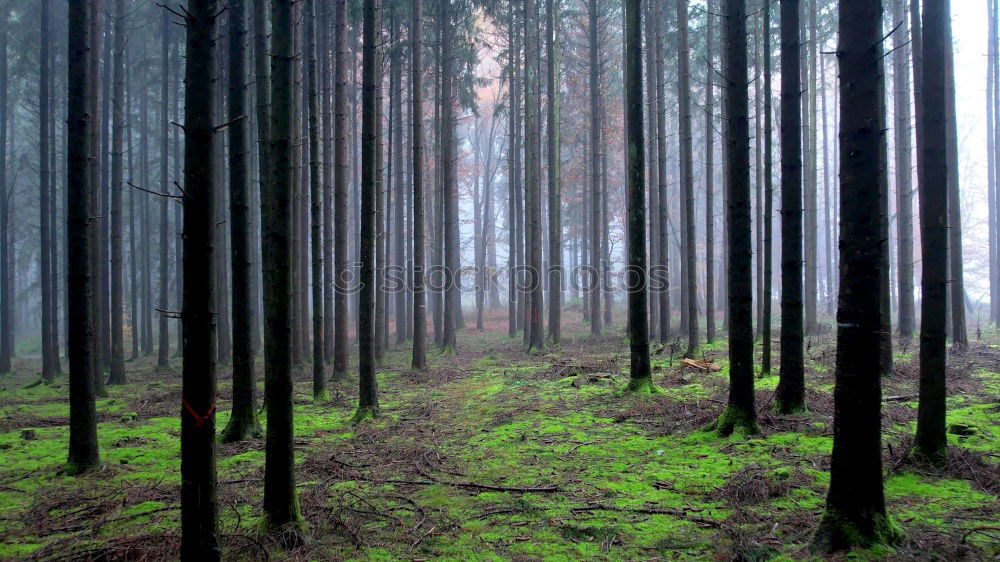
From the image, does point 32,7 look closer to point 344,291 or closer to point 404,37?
point 404,37

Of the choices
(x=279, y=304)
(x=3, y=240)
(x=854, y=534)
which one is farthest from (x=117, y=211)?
(x=854, y=534)

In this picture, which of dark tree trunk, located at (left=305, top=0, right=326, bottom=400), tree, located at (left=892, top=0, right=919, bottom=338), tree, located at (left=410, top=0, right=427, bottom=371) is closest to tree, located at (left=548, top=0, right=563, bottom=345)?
tree, located at (left=410, top=0, right=427, bottom=371)

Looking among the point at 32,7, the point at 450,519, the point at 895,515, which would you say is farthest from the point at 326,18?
the point at 895,515

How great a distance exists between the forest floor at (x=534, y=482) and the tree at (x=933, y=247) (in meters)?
0.38

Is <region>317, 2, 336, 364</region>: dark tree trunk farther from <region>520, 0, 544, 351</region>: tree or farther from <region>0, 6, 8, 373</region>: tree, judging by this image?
<region>0, 6, 8, 373</region>: tree

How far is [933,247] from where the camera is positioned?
→ 5344mm

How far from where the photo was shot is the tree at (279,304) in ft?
15.1

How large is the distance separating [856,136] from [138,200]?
101 ft

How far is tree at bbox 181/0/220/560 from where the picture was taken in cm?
370

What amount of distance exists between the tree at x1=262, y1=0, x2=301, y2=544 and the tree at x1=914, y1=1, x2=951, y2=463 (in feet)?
18.1

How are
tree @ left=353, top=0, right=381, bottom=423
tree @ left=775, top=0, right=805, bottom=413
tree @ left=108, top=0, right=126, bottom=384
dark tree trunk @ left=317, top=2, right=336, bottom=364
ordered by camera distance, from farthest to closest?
dark tree trunk @ left=317, top=2, right=336, bottom=364 → tree @ left=108, top=0, right=126, bottom=384 → tree @ left=353, top=0, right=381, bottom=423 → tree @ left=775, top=0, right=805, bottom=413

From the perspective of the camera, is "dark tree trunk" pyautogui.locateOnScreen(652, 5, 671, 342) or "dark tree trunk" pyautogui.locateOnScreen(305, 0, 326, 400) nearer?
"dark tree trunk" pyautogui.locateOnScreen(305, 0, 326, 400)

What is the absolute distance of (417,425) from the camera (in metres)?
8.95

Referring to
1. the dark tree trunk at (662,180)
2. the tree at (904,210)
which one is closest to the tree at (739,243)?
the dark tree trunk at (662,180)
